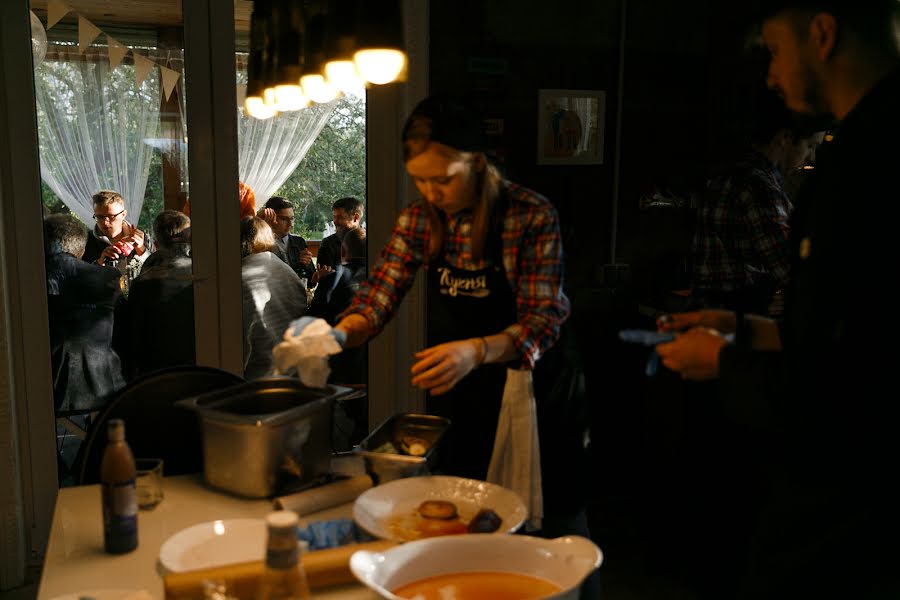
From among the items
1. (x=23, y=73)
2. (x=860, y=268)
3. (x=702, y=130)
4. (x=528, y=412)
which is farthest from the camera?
(x=702, y=130)

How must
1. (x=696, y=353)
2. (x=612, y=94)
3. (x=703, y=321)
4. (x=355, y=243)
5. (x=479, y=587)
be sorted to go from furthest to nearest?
(x=612, y=94) → (x=355, y=243) → (x=703, y=321) → (x=696, y=353) → (x=479, y=587)

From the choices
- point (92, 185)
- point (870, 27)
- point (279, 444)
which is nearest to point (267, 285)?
point (92, 185)

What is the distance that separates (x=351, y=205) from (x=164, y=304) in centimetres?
89

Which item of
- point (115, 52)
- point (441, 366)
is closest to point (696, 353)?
point (441, 366)

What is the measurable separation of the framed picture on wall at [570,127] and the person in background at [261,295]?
1239mm

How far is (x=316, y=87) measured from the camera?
1.55m

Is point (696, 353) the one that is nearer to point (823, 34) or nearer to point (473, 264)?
point (823, 34)

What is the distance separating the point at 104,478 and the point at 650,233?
2933 millimetres

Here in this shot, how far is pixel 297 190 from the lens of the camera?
11.6 feet

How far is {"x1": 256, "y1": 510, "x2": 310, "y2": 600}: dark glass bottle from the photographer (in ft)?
3.10

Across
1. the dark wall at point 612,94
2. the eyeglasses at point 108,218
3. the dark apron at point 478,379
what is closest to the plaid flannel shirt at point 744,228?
the dark wall at point 612,94

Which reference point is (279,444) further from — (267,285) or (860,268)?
(267,285)

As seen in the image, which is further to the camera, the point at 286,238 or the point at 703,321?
the point at 286,238

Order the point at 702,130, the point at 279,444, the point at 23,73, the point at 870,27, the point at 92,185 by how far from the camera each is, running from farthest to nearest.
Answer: the point at 702,130
the point at 92,185
the point at 23,73
the point at 279,444
the point at 870,27
